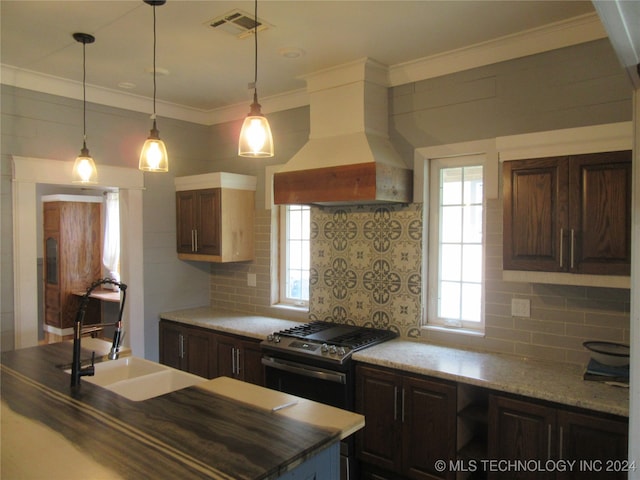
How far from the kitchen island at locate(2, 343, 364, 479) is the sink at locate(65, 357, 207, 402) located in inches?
13.9

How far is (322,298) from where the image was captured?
12.7ft

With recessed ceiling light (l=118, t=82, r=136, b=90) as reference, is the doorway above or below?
below

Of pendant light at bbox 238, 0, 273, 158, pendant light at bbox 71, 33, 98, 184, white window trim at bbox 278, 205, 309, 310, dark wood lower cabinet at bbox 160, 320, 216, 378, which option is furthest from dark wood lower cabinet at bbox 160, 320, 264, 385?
pendant light at bbox 238, 0, 273, 158

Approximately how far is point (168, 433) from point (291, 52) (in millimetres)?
2475

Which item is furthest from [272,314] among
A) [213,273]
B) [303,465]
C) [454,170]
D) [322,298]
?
[303,465]

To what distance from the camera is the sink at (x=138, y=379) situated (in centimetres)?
250

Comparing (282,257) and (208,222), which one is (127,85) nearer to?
(208,222)

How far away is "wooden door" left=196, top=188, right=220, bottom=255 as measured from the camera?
13.8ft

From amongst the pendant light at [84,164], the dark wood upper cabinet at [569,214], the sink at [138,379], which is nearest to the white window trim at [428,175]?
the dark wood upper cabinet at [569,214]

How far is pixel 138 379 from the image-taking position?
2.55 m

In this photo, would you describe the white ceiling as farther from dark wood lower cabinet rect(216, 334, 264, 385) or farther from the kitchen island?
dark wood lower cabinet rect(216, 334, 264, 385)

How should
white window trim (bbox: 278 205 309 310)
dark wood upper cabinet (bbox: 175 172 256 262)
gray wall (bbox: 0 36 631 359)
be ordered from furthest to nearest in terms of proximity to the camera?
white window trim (bbox: 278 205 309 310), dark wood upper cabinet (bbox: 175 172 256 262), gray wall (bbox: 0 36 631 359)

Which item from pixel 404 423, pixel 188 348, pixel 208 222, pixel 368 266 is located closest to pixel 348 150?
pixel 368 266

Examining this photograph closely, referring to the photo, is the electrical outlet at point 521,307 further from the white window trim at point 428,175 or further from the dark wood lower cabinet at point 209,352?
the dark wood lower cabinet at point 209,352
